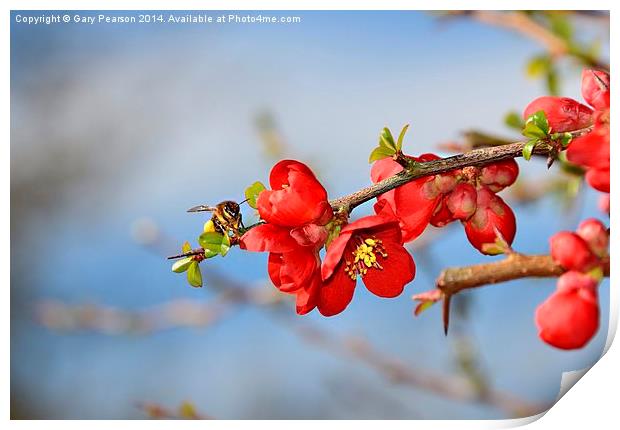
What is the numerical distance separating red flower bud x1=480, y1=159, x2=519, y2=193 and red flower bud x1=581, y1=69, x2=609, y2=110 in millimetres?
49

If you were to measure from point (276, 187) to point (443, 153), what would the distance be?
0.55 feet

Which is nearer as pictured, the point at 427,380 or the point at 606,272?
the point at 606,272

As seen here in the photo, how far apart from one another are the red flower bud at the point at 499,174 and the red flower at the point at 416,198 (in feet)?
0.06

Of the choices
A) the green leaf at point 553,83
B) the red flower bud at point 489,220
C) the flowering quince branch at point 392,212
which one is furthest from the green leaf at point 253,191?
the green leaf at point 553,83

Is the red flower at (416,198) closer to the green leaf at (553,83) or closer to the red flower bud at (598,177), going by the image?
the red flower bud at (598,177)

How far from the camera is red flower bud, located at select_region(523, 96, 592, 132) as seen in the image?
330 mm

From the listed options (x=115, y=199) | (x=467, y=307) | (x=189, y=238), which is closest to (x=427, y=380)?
(x=467, y=307)

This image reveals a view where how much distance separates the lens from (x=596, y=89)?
333 millimetres

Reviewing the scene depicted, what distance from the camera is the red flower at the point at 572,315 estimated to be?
0.92 feet

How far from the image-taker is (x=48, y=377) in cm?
67

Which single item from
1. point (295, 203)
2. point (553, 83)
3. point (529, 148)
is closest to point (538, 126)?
point (529, 148)

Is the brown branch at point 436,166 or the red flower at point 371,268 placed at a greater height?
the brown branch at point 436,166

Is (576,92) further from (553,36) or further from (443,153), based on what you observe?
(443,153)
